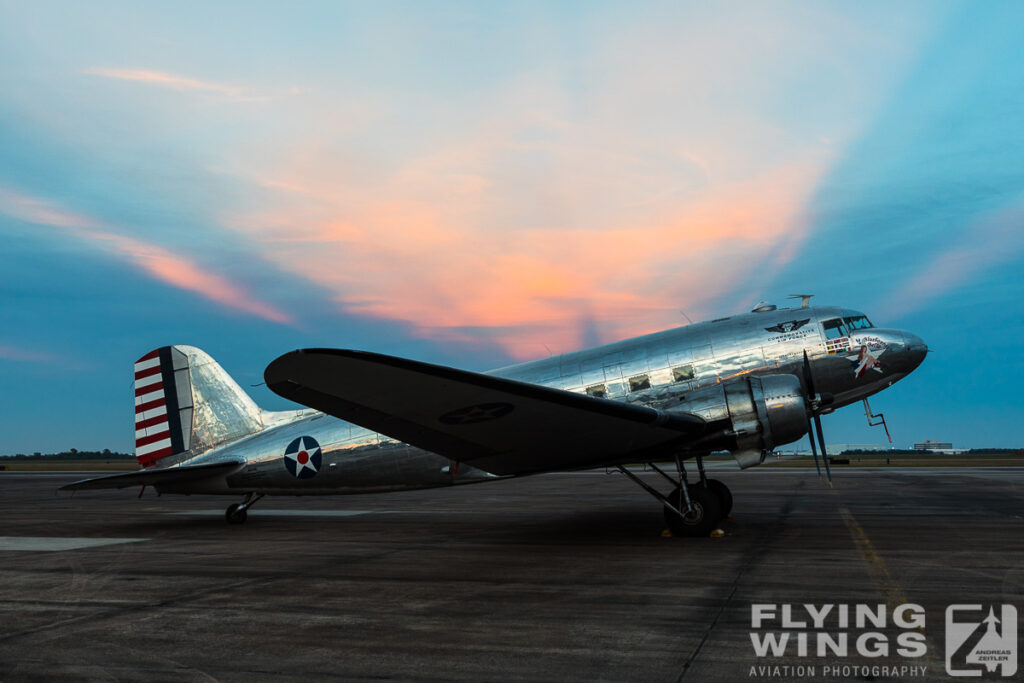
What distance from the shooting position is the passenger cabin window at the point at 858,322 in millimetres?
12648

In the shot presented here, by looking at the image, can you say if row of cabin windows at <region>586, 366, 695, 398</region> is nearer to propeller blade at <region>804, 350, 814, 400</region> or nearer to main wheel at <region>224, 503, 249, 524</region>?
propeller blade at <region>804, 350, 814, 400</region>

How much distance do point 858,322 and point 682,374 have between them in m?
3.65

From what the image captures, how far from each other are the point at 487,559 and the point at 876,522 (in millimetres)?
8611

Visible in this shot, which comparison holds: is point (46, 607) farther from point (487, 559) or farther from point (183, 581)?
point (487, 559)

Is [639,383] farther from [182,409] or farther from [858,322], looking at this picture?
[182,409]

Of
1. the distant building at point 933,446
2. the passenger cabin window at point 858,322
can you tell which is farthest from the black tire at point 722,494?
the distant building at point 933,446

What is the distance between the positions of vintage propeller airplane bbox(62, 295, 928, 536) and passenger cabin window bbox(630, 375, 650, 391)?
3 centimetres

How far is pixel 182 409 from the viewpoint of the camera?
1531 cm

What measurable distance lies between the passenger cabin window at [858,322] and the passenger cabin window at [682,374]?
10.5ft

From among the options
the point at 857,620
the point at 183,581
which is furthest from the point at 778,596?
the point at 183,581

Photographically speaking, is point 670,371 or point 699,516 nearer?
point 699,516

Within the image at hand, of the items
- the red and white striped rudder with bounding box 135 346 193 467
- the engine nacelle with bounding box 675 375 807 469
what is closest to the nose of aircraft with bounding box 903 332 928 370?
the engine nacelle with bounding box 675 375 807 469

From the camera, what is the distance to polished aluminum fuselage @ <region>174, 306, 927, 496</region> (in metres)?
12.3

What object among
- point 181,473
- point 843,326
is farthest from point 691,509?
point 181,473
